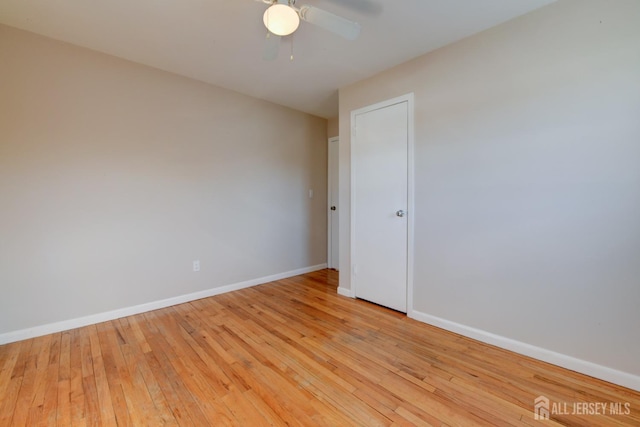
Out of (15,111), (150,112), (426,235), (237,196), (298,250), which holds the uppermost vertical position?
(150,112)

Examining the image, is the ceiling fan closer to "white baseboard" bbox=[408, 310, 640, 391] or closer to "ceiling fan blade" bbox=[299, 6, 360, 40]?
"ceiling fan blade" bbox=[299, 6, 360, 40]

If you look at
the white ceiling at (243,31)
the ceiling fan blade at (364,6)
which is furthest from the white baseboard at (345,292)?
the ceiling fan blade at (364,6)

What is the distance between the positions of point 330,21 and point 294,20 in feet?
0.71

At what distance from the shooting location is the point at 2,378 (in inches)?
63.6

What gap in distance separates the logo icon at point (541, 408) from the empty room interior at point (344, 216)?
0.8 inches

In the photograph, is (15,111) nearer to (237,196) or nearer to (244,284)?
(237,196)

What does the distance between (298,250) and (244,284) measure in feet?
3.06

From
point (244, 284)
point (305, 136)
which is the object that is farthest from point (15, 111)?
point (305, 136)

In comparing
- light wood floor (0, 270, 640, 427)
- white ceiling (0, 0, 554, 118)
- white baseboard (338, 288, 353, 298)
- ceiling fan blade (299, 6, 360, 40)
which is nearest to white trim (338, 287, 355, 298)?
white baseboard (338, 288, 353, 298)

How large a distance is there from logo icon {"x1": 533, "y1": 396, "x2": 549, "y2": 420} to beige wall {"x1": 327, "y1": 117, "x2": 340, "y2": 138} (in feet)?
11.9

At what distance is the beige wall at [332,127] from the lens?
4.10m

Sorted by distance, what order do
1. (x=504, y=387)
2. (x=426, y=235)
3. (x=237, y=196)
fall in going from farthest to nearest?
(x=237, y=196), (x=426, y=235), (x=504, y=387)

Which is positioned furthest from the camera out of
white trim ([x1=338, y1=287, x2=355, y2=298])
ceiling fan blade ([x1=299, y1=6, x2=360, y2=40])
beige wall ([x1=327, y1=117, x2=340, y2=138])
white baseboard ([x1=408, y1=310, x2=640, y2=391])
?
beige wall ([x1=327, y1=117, x2=340, y2=138])

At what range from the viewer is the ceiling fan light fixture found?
52.0 inches
